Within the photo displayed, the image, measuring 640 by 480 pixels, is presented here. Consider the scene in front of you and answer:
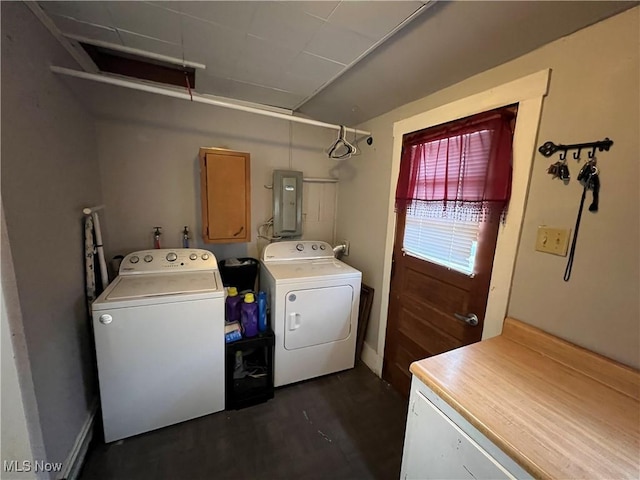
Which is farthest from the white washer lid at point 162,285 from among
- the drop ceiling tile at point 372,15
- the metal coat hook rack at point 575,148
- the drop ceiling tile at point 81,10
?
the metal coat hook rack at point 575,148

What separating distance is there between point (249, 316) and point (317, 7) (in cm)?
185

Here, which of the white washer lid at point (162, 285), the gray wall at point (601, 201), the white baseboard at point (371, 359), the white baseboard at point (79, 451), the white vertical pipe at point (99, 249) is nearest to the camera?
the gray wall at point (601, 201)

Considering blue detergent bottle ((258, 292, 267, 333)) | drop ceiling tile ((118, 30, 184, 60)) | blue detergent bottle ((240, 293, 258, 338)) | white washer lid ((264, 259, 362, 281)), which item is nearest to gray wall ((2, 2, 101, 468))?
drop ceiling tile ((118, 30, 184, 60))

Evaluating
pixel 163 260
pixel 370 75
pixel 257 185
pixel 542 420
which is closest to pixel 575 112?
pixel 370 75

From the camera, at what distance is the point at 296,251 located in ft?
8.27

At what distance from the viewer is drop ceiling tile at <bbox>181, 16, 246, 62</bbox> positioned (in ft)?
4.10

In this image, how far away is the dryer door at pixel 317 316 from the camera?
2016 mm

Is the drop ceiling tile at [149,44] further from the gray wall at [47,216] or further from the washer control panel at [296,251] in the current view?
the washer control panel at [296,251]

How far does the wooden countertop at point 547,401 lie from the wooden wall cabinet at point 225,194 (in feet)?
5.58

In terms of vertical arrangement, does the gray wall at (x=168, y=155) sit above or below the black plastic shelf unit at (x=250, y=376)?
above

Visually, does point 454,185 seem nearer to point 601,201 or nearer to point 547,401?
point 601,201

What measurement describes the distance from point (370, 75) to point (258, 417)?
2436 mm

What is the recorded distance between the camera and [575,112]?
1.10 m

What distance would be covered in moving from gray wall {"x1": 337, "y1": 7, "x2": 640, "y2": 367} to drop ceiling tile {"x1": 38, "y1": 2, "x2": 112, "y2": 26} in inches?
75.8
